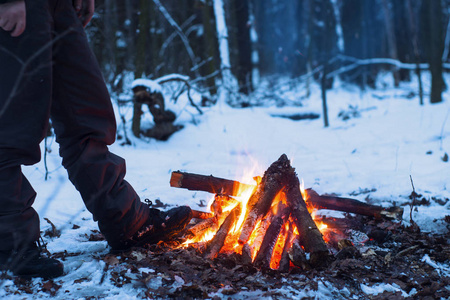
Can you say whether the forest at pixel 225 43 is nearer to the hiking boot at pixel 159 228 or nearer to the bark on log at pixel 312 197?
the bark on log at pixel 312 197

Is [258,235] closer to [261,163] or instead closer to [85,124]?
[85,124]


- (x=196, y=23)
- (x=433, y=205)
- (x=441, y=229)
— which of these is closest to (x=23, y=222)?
(x=441, y=229)

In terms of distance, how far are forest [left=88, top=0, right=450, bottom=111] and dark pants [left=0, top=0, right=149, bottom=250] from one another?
3.90 m

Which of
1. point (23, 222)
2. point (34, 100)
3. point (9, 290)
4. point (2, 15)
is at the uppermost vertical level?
point (2, 15)

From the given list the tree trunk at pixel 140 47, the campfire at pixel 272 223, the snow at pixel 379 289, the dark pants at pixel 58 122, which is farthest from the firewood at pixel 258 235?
the tree trunk at pixel 140 47

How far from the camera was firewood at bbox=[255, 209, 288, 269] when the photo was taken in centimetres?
234

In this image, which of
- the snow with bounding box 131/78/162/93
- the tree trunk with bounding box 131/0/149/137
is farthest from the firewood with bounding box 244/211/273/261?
the tree trunk with bounding box 131/0/149/137

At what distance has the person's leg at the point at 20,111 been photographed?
1.97 meters

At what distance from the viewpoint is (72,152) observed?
225 centimetres

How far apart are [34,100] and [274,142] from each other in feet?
16.3

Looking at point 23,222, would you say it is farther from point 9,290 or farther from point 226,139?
point 226,139

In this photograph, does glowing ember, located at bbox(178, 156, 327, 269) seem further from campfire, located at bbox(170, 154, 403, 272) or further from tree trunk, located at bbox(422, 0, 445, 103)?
tree trunk, located at bbox(422, 0, 445, 103)

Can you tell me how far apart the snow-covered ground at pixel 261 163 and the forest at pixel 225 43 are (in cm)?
124

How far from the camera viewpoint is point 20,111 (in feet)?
6.56
